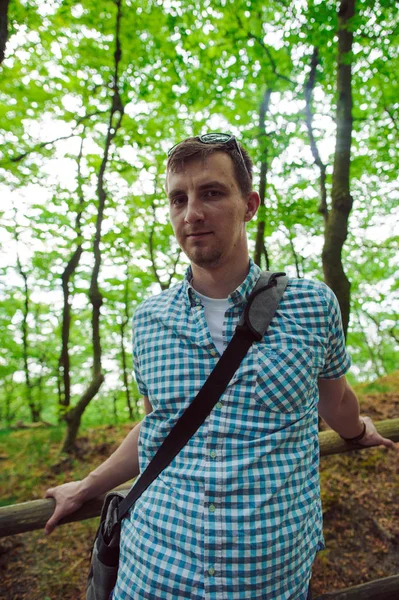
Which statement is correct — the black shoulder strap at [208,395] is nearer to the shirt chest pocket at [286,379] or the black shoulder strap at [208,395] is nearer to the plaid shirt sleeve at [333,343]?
the shirt chest pocket at [286,379]

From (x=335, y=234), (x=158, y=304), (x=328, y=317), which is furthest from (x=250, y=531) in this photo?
(x=335, y=234)

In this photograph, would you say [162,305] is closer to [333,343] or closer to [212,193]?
[212,193]

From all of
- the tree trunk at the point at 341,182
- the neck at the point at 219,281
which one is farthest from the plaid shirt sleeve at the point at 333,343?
the tree trunk at the point at 341,182

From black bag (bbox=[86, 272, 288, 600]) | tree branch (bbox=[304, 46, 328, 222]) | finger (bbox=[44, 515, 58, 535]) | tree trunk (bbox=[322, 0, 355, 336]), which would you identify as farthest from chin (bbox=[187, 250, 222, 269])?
tree branch (bbox=[304, 46, 328, 222])

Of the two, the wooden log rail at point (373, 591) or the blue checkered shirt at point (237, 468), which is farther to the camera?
the wooden log rail at point (373, 591)

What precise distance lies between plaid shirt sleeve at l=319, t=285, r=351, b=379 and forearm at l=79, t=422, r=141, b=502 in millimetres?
1067

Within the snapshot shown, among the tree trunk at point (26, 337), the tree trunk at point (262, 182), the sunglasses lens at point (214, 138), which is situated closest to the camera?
the sunglasses lens at point (214, 138)

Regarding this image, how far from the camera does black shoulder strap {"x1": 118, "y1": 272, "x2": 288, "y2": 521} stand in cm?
146

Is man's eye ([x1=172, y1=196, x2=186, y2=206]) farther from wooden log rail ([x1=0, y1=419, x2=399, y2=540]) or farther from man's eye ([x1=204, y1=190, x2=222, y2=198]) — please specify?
wooden log rail ([x1=0, y1=419, x2=399, y2=540])

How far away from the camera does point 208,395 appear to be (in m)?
1.46

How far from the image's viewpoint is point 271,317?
5.29 feet

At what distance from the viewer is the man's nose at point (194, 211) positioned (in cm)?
170

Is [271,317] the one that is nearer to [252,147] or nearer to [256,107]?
[252,147]

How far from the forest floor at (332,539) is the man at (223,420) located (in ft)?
8.66
